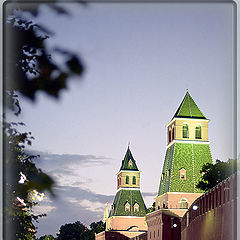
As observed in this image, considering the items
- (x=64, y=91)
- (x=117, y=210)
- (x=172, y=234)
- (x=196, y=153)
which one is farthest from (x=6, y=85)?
(x=117, y=210)

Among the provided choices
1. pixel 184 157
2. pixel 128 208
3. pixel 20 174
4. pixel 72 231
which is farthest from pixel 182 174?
pixel 72 231

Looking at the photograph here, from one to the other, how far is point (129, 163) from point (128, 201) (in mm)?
8649

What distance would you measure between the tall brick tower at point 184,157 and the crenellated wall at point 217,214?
23558 millimetres

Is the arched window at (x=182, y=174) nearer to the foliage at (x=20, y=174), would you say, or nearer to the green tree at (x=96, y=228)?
the green tree at (x=96, y=228)

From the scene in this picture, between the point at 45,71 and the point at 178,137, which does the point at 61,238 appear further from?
the point at 45,71

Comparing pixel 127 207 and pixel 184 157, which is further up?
pixel 184 157

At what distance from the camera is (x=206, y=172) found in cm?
6169

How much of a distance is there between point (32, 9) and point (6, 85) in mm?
611

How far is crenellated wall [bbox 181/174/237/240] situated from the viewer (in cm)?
2385

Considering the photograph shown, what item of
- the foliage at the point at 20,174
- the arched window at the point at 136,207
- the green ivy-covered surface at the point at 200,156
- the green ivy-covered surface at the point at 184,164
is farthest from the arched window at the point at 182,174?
the foliage at the point at 20,174

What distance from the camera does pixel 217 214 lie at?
28203mm

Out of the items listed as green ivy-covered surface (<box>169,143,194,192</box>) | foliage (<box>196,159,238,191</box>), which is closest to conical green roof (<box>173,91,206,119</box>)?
green ivy-covered surface (<box>169,143,194,192</box>)

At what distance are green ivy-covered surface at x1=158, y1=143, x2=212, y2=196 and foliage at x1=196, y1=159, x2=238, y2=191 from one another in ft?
3.56

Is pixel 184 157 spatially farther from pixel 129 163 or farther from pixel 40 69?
pixel 40 69
